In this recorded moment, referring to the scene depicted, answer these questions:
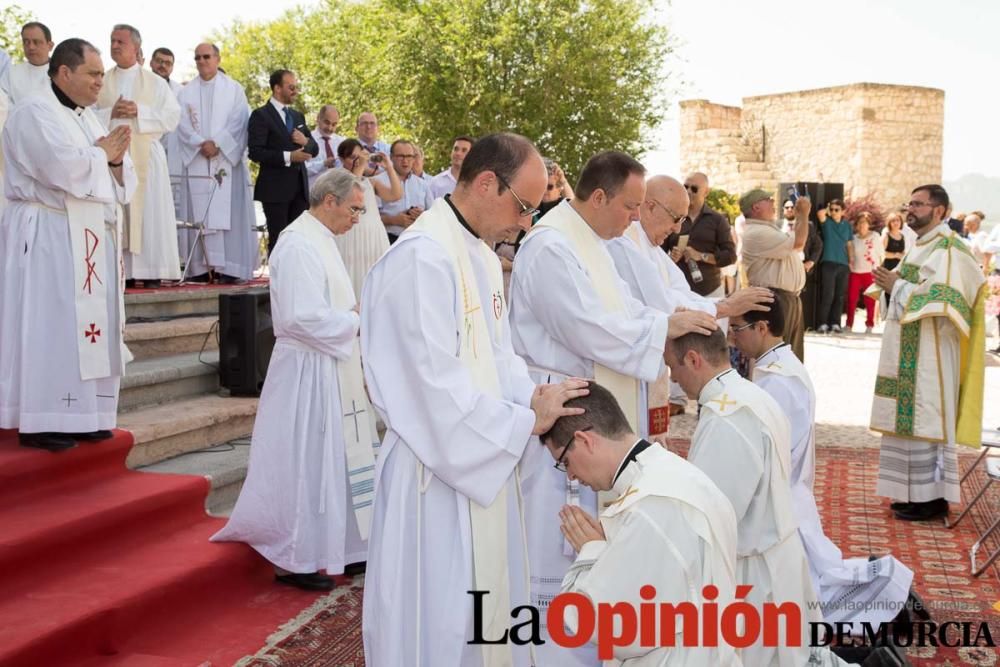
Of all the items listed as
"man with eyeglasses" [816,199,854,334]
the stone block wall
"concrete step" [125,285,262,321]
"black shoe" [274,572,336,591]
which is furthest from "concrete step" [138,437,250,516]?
the stone block wall

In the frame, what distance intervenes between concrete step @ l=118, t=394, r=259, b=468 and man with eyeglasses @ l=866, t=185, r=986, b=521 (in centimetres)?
438

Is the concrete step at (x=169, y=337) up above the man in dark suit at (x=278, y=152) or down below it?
below

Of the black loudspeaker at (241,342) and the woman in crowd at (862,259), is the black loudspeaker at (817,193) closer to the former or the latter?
the woman in crowd at (862,259)

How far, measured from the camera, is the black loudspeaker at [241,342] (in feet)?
24.6

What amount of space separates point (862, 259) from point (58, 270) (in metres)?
15.2

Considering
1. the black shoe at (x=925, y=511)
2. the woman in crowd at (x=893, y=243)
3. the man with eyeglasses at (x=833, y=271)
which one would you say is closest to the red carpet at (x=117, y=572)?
the black shoe at (x=925, y=511)

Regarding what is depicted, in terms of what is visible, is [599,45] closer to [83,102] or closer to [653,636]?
[83,102]

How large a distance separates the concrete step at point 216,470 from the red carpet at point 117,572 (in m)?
0.20

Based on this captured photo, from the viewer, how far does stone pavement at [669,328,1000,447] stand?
966 cm

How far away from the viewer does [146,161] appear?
374 inches

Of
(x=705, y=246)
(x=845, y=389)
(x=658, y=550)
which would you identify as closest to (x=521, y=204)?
(x=658, y=550)

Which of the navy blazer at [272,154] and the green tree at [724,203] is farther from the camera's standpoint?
the green tree at [724,203]

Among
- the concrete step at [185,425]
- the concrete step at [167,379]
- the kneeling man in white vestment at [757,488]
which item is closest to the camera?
the kneeling man in white vestment at [757,488]

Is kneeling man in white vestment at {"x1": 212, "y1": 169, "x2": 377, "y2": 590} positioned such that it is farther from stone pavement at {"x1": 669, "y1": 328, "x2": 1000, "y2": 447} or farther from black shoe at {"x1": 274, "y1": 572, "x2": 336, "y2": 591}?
stone pavement at {"x1": 669, "y1": 328, "x2": 1000, "y2": 447}
